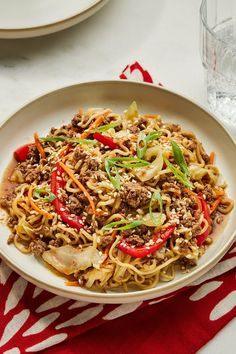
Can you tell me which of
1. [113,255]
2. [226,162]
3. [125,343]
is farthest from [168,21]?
[125,343]

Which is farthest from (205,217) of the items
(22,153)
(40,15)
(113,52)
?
(40,15)

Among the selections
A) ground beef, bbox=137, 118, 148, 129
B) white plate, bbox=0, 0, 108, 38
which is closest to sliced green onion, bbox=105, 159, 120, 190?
ground beef, bbox=137, 118, 148, 129

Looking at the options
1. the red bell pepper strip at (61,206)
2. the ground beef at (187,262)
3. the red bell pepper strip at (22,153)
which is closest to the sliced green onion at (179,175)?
the ground beef at (187,262)

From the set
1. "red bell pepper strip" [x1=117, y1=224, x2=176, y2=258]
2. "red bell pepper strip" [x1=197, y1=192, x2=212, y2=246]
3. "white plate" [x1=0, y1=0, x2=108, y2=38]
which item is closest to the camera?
"red bell pepper strip" [x1=117, y1=224, x2=176, y2=258]

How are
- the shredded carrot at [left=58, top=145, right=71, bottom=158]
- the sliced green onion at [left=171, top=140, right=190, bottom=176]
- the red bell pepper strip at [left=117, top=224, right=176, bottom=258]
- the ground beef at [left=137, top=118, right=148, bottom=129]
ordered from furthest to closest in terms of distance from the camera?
the ground beef at [left=137, top=118, right=148, bottom=129]
the shredded carrot at [left=58, top=145, right=71, bottom=158]
the sliced green onion at [left=171, top=140, right=190, bottom=176]
the red bell pepper strip at [left=117, top=224, right=176, bottom=258]

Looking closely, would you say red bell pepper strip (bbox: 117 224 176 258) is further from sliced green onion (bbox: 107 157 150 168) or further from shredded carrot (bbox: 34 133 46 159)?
shredded carrot (bbox: 34 133 46 159)

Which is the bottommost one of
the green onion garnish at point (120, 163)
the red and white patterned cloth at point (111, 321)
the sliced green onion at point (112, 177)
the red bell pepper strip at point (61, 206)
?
the red and white patterned cloth at point (111, 321)

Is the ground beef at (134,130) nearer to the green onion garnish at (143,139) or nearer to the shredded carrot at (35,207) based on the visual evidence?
the green onion garnish at (143,139)
